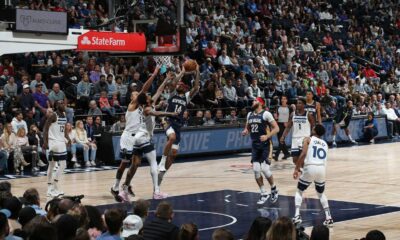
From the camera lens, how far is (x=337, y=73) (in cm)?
3544

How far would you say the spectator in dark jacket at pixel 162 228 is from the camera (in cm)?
830

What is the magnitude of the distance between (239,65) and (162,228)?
74.8ft

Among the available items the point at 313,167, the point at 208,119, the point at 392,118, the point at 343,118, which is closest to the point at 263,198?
the point at 313,167

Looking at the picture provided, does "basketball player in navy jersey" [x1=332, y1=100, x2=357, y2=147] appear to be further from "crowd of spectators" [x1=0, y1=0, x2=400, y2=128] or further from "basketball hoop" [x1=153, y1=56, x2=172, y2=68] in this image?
"basketball hoop" [x1=153, y1=56, x2=172, y2=68]

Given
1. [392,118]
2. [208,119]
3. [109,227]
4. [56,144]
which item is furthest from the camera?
[392,118]

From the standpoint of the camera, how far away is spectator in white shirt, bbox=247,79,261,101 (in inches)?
1131

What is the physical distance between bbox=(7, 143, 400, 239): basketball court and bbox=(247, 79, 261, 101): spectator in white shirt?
→ 4083 millimetres

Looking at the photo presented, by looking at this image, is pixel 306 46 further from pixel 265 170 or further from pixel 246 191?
pixel 265 170

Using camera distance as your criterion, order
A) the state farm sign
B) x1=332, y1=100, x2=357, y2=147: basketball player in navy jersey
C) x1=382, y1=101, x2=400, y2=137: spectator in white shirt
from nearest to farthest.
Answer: the state farm sign, x1=332, y1=100, x2=357, y2=147: basketball player in navy jersey, x1=382, y1=101, x2=400, y2=137: spectator in white shirt

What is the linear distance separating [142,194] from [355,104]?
1755 cm

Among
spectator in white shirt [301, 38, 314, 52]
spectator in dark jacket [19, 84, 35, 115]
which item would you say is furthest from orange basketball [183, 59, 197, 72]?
spectator in white shirt [301, 38, 314, 52]

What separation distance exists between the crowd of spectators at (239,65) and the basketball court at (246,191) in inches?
81.0

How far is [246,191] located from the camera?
57.3 ft

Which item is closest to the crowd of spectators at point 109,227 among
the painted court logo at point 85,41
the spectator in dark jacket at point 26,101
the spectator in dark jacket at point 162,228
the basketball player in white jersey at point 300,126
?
the spectator in dark jacket at point 162,228
